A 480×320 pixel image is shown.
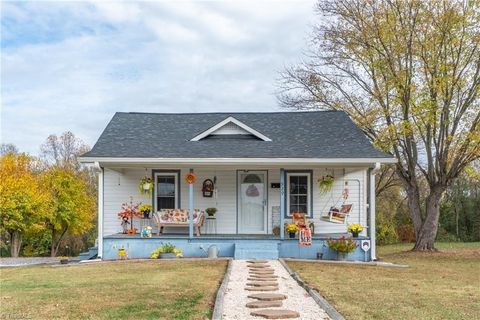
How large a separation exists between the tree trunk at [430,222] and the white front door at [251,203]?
6.82m

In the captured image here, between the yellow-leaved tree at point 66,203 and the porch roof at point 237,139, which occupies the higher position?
the porch roof at point 237,139

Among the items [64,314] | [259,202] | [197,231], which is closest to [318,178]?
[259,202]

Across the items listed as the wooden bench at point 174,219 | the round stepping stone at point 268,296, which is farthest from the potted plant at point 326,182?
the round stepping stone at point 268,296

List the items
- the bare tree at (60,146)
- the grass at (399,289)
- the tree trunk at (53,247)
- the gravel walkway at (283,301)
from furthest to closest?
the bare tree at (60,146) < the tree trunk at (53,247) < the grass at (399,289) < the gravel walkway at (283,301)

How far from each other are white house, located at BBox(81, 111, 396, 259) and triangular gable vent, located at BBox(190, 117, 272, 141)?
3 centimetres

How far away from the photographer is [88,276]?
11.1 meters

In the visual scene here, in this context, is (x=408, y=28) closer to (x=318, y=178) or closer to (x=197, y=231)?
(x=318, y=178)

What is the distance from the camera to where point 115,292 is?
28.4 feet

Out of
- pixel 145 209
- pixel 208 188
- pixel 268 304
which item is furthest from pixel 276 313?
pixel 208 188

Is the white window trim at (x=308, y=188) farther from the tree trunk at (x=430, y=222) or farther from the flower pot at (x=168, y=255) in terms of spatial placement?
the tree trunk at (x=430, y=222)

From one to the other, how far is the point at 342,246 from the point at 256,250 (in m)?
2.28

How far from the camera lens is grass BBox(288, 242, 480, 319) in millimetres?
7262

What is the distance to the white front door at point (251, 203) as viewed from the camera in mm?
16688

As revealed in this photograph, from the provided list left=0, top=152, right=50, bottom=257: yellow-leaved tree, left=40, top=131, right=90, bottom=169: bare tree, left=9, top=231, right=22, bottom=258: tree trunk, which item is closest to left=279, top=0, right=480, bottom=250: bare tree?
left=0, top=152, right=50, bottom=257: yellow-leaved tree
